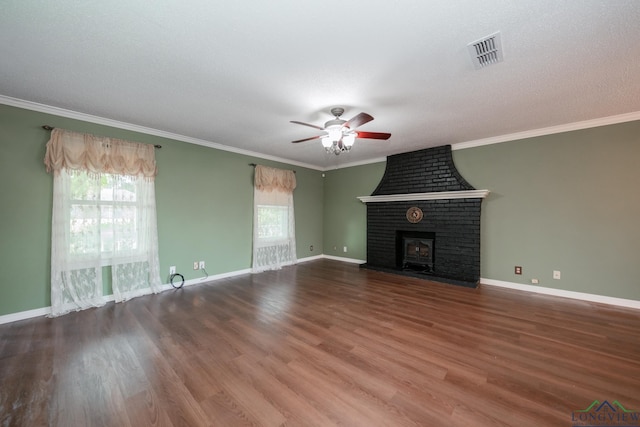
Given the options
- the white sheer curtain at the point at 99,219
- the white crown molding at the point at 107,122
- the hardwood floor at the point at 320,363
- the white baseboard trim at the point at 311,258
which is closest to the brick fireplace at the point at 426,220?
the hardwood floor at the point at 320,363

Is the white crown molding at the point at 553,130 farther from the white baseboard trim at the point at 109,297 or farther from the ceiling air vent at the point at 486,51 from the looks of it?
the white baseboard trim at the point at 109,297

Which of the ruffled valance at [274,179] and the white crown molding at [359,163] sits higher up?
the white crown molding at [359,163]

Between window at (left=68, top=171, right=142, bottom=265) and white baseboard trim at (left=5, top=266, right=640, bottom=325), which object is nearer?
white baseboard trim at (left=5, top=266, right=640, bottom=325)

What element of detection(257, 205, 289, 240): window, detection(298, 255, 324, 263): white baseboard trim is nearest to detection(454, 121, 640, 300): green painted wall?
detection(298, 255, 324, 263): white baseboard trim

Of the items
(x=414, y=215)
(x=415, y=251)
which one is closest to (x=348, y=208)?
(x=414, y=215)

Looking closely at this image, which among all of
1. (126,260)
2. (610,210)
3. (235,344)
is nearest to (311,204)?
(126,260)

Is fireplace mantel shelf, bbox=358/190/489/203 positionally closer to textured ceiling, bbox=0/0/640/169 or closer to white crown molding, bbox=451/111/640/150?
white crown molding, bbox=451/111/640/150

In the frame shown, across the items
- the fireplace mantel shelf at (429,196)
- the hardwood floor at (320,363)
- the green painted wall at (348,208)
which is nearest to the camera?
the hardwood floor at (320,363)

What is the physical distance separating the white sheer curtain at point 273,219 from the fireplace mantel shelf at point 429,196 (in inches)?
69.4

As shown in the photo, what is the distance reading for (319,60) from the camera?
79.1 inches

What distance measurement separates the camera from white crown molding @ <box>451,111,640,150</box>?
123 inches

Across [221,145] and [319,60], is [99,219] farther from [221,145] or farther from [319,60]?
[319,60]

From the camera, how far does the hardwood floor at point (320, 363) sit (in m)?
1.47

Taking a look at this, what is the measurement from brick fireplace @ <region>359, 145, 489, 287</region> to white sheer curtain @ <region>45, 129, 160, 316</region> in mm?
4106
